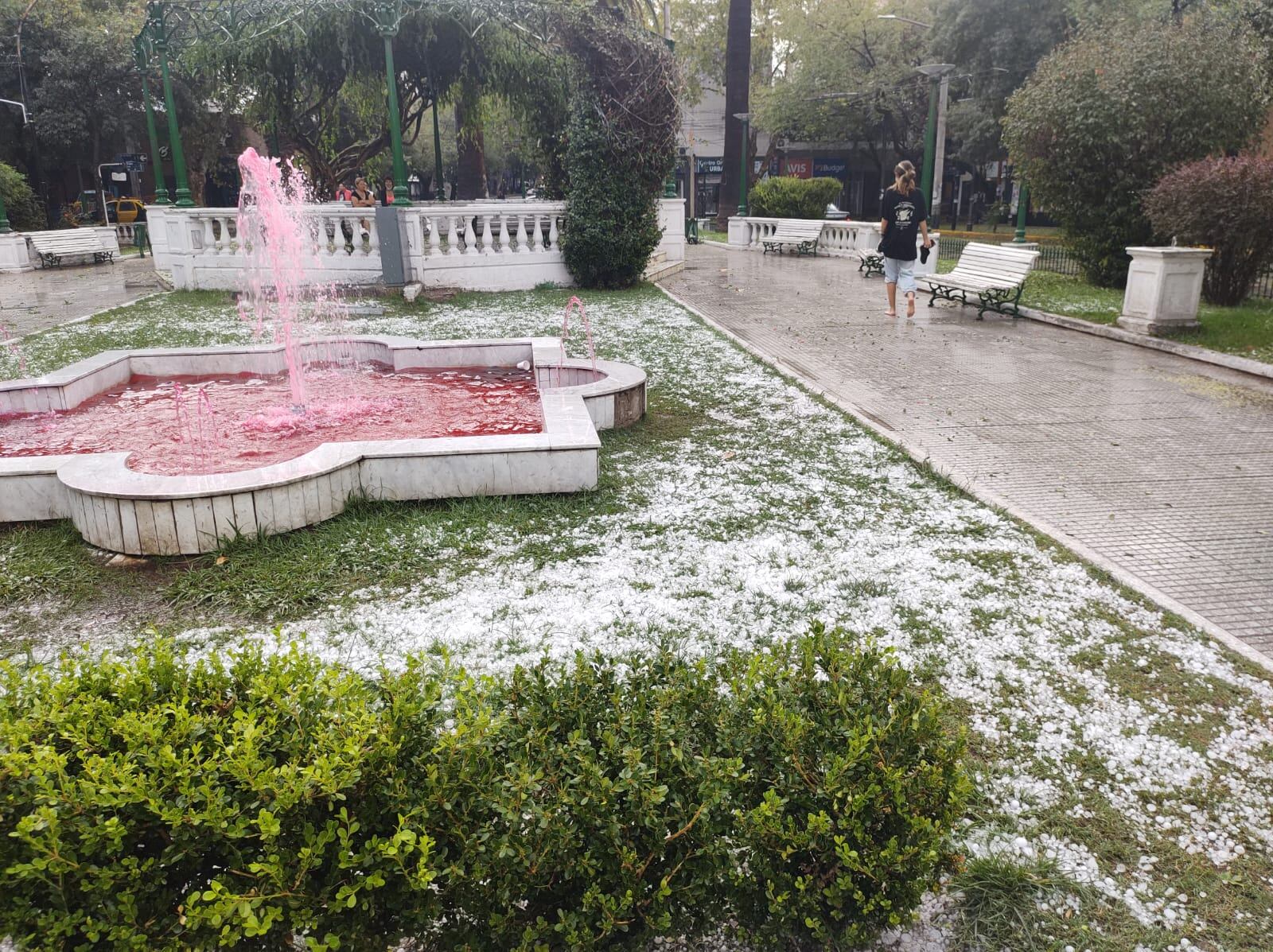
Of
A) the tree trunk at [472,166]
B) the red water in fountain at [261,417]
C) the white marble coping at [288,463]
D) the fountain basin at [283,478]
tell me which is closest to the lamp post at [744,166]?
the tree trunk at [472,166]

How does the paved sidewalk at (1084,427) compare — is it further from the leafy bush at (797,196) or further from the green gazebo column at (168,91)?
the leafy bush at (797,196)

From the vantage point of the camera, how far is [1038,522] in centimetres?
578

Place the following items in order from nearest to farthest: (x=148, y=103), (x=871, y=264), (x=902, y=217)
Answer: (x=902, y=217)
(x=148, y=103)
(x=871, y=264)

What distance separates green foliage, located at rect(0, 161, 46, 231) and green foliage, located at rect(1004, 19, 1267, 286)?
28.4 metres

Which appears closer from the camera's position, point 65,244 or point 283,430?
point 283,430

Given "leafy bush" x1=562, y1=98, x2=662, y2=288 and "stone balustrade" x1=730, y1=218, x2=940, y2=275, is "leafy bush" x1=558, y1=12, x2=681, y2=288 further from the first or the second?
"stone balustrade" x1=730, y1=218, x2=940, y2=275

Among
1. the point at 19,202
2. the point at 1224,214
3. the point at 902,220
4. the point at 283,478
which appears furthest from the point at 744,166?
the point at 283,478

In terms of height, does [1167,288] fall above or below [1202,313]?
above

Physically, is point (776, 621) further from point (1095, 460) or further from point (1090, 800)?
point (1095, 460)

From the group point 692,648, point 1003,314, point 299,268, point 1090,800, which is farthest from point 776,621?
point 299,268

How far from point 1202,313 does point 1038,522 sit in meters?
9.58

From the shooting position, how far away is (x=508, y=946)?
7.91ft

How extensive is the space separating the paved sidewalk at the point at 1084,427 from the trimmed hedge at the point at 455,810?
2.95 metres

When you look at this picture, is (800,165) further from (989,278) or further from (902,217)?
(902,217)
